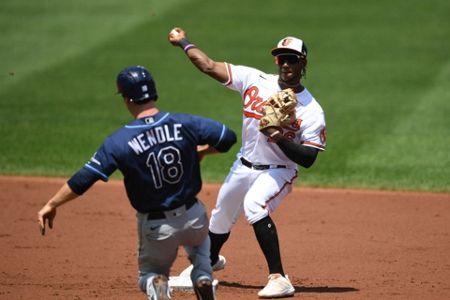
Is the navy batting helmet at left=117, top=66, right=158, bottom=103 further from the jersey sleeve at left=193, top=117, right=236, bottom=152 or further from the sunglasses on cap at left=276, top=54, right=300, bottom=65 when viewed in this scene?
the sunglasses on cap at left=276, top=54, right=300, bottom=65

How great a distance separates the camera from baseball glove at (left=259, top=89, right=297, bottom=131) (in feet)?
22.6

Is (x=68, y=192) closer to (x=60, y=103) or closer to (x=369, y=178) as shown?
(x=369, y=178)

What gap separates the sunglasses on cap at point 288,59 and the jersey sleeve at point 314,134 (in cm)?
46

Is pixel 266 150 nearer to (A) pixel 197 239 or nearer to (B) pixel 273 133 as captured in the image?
(B) pixel 273 133

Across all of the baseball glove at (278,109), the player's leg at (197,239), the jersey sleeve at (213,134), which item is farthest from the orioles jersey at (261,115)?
the player's leg at (197,239)

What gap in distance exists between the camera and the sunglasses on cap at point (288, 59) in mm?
7281

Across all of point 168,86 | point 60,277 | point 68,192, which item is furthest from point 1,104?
point 68,192

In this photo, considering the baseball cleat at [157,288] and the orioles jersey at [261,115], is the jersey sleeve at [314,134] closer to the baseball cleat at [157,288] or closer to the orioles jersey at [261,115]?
the orioles jersey at [261,115]

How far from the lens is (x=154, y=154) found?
581 centimetres

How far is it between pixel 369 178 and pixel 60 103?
5.49 meters

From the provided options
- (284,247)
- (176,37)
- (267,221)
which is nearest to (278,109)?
(267,221)

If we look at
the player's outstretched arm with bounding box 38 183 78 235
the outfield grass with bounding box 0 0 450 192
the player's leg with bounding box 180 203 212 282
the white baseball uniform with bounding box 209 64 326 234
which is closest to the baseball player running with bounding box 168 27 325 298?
the white baseball uniform with bounding box 209 64 326 234

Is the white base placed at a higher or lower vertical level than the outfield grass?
lower

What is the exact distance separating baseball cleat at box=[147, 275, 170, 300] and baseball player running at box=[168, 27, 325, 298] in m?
1.38
